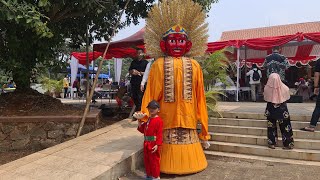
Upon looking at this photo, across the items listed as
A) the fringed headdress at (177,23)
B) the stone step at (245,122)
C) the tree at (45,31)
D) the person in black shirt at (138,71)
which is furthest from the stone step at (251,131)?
the tree at (45,31)

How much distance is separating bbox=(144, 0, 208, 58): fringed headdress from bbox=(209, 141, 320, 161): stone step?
1.73 metres

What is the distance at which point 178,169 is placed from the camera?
390 cm

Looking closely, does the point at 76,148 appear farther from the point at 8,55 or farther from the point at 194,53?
the point at 8,55

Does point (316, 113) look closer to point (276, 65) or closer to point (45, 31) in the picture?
point (276, 65)

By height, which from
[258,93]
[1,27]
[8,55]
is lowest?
[258,93]

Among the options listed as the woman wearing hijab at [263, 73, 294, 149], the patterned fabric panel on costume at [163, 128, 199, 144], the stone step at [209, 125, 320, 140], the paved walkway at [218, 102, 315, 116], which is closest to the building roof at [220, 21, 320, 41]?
the paved walkway at [218, 102, 315, 116]

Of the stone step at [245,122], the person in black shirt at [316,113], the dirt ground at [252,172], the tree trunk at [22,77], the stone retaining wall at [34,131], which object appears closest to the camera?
the dirt ground at [252,172]

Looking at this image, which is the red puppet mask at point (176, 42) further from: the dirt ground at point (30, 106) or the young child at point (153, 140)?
the dirt ground at point (30, 106)

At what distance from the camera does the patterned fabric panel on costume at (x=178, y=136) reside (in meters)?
3.98

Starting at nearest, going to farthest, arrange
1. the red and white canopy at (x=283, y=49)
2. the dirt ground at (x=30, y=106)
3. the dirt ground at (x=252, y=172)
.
→ the dirt ground at (x=252, y=172) < the dirt ground at (x=30, y=106) < the red and white canopy at (x=283, y=49)

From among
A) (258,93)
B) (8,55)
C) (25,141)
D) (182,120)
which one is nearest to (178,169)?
(182,120)

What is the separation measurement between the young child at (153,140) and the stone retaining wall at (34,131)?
2.86 metres

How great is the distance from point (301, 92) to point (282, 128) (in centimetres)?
908

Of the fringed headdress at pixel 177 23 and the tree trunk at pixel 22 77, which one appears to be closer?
the fringed headdress at pixel 177 23
